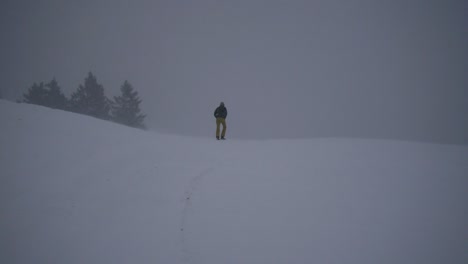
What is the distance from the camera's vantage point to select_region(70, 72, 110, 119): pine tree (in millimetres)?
39656

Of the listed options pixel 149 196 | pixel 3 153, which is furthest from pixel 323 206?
pixel 3 153

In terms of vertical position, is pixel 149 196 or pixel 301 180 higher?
pixel 301 180

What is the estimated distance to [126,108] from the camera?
141 ft

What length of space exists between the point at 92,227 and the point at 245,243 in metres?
4.22

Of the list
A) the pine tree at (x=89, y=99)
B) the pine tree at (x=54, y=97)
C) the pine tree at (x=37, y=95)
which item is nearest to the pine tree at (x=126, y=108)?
the pine tree at (x=89, y=99)

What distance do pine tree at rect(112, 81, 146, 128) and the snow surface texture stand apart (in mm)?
32337

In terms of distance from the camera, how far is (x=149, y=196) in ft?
25.6

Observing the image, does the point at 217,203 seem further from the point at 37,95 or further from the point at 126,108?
the point at 37,95

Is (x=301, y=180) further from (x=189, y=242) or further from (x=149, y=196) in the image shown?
(x=149, y=196)

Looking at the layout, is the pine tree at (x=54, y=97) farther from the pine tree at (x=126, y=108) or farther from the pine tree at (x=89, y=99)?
the pine tree at (x=126, y=108)

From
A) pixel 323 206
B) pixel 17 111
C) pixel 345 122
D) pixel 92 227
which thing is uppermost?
pixel 345 122

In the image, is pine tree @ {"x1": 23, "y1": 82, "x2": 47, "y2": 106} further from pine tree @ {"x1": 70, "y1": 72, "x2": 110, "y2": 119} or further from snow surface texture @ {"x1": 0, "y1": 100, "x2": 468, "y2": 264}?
snow surface texture @ {"x1": 0, "y1": 100, "x2": 468, "y2": 264}

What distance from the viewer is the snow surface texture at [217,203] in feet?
19.3

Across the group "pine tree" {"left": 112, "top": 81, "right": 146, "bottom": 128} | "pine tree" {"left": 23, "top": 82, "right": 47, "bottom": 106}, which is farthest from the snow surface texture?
"pine tree" {"left": 23, "top": 82, "right": 47, "bottom": 106}
